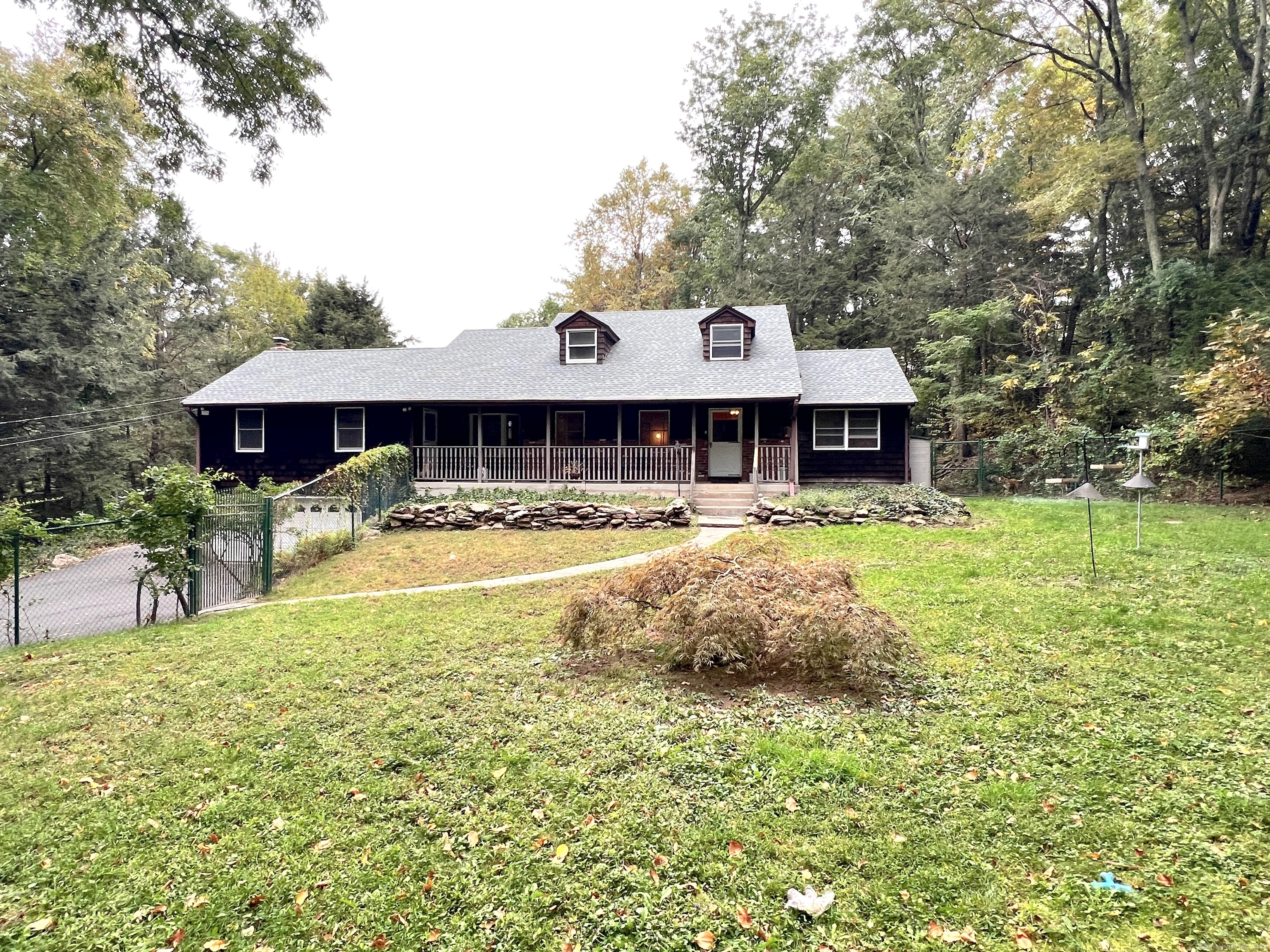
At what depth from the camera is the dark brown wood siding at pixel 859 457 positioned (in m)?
17.4

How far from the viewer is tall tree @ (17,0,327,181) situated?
6191 mm

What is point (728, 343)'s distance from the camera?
1852cm

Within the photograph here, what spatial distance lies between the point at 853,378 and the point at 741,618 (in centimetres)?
1563

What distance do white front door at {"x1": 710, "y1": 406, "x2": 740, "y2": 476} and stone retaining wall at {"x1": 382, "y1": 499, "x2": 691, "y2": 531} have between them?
417 centimetres

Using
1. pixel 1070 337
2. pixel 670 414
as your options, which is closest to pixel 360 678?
pixel 670 414

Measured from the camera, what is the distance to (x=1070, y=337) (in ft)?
73.8

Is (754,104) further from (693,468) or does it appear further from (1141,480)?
(1141,480)

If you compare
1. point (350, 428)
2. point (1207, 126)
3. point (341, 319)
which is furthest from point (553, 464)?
point (1207, 126)

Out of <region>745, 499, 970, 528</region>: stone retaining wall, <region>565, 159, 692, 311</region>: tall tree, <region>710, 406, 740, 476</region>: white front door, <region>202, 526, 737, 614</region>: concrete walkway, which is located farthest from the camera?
<region>565, 159, 692, 311</region>: tall tree

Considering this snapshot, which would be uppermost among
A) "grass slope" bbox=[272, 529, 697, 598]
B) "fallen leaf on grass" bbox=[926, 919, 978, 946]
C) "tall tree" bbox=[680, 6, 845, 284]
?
"tall tree" bbox=[680, 6, 845, 284]

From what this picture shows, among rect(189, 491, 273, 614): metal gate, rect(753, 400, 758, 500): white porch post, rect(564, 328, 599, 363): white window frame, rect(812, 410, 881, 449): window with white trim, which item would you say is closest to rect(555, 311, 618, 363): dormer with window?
rect(564, 328, 599, 363): white window frame

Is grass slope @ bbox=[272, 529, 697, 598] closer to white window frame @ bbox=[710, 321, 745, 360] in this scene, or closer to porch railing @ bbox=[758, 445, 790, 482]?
porch railing @ bbox=[758, 445, 790, 482]

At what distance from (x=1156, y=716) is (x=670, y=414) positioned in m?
15.0

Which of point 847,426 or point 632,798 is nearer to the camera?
point 632,798
